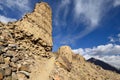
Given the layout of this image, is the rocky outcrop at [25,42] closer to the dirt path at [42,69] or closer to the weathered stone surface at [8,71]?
the weathered stone surface at [8,71]

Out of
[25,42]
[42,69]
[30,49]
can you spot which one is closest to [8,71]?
[42,69]

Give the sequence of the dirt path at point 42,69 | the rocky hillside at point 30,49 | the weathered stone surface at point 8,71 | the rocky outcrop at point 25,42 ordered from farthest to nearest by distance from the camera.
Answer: the dirt path at point 42,69, the rocky hillside at point 30,49, the rocky outcrop at point 25,42, the weathered stone surface at point 8,71

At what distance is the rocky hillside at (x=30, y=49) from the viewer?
3316cm

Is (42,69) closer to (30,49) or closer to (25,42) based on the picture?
(30,49)

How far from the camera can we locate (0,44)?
124ft

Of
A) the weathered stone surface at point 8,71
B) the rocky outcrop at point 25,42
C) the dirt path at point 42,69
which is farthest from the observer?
the dirt path at point 42,69

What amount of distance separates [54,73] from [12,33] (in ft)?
45.9

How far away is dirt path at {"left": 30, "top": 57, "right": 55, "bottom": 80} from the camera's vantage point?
116ft

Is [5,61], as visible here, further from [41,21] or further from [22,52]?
[41,21]

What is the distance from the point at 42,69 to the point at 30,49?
6492mm

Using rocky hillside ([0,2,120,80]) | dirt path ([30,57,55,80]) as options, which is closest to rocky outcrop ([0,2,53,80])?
rocky hillside ([0,2,120,80])

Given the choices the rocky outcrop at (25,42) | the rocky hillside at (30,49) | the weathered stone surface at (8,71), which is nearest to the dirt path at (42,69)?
the rocky hillside at (30,49)

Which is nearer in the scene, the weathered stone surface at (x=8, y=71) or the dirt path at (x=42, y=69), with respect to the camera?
the weathered stone surface at (x=8, y=71)

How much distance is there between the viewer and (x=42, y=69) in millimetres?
39906
